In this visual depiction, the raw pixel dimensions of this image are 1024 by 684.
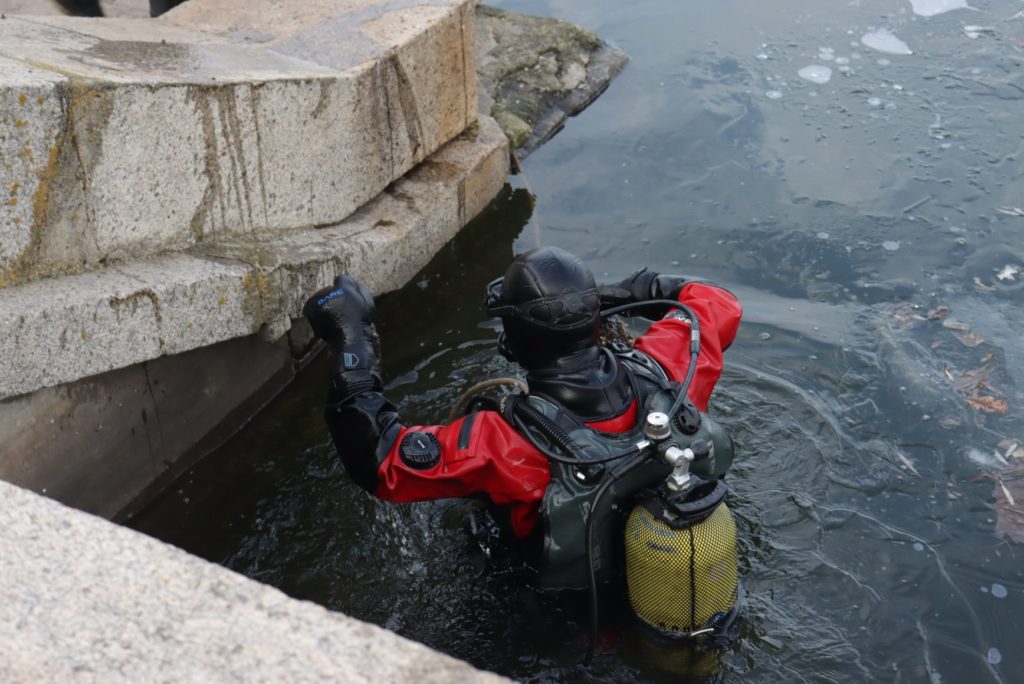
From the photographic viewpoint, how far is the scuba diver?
9.54ft

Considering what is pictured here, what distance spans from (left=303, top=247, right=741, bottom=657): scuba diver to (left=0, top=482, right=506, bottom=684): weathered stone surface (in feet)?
3.99

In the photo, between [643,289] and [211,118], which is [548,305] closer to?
[643,289]

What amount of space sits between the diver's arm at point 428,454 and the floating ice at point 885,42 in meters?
5.60

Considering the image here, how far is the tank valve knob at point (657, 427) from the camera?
2.86 metres

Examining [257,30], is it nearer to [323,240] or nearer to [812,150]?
[323,240]

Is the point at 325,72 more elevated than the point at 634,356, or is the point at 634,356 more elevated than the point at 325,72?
the point at 325,72

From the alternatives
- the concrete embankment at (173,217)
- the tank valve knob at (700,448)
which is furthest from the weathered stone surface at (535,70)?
the tank valve knob at (700,448)

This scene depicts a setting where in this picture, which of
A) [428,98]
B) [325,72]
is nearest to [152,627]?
[325,72]

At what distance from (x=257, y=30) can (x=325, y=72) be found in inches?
31.1

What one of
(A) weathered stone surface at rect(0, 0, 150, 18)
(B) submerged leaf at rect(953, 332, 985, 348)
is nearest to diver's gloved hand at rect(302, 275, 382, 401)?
(B) submerged leaf at rect(953, 332, 985, 348)

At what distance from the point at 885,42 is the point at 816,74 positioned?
73 cm

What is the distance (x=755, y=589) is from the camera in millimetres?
3592

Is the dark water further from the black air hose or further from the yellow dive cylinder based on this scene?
the black air hose

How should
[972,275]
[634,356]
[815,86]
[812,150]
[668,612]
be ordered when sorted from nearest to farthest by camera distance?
[668,612] → [634,356] → [972,275] → [812,150] → [815,86]
